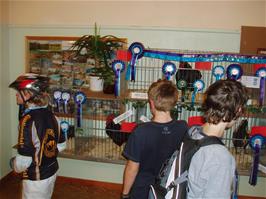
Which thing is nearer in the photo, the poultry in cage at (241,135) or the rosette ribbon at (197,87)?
the rosette ribbon at (197,87)

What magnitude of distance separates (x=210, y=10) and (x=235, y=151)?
4.75 ft

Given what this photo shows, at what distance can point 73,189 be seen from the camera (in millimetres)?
3152

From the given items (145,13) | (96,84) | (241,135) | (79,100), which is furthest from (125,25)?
(241,135)

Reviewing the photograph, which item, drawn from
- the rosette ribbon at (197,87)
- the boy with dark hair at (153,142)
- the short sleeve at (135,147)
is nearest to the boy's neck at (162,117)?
the boy with dark hair at (153,142)

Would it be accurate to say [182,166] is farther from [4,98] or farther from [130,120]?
[4,98]

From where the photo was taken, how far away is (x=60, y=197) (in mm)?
2986

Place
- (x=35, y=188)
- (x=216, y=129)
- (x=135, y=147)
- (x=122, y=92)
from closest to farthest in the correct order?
(x=216, y=129) → (x=135, y=147) → (x=35, y=188) → (x=122, y=92)

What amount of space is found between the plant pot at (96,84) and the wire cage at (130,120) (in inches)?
6.3

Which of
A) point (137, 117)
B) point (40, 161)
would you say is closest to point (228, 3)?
point (137, 117)

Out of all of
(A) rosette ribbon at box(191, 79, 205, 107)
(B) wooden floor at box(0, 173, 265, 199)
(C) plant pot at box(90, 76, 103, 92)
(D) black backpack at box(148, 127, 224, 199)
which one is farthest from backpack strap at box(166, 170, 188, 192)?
(B) wooden floor at box(0, 173, 265, 199)

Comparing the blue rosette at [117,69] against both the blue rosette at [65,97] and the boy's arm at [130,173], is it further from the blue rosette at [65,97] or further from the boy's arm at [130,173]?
the boy's arm at [130,173]

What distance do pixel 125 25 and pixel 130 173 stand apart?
1767mm

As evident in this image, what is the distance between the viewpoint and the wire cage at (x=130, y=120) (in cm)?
255

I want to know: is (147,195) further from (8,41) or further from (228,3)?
(8,41)
